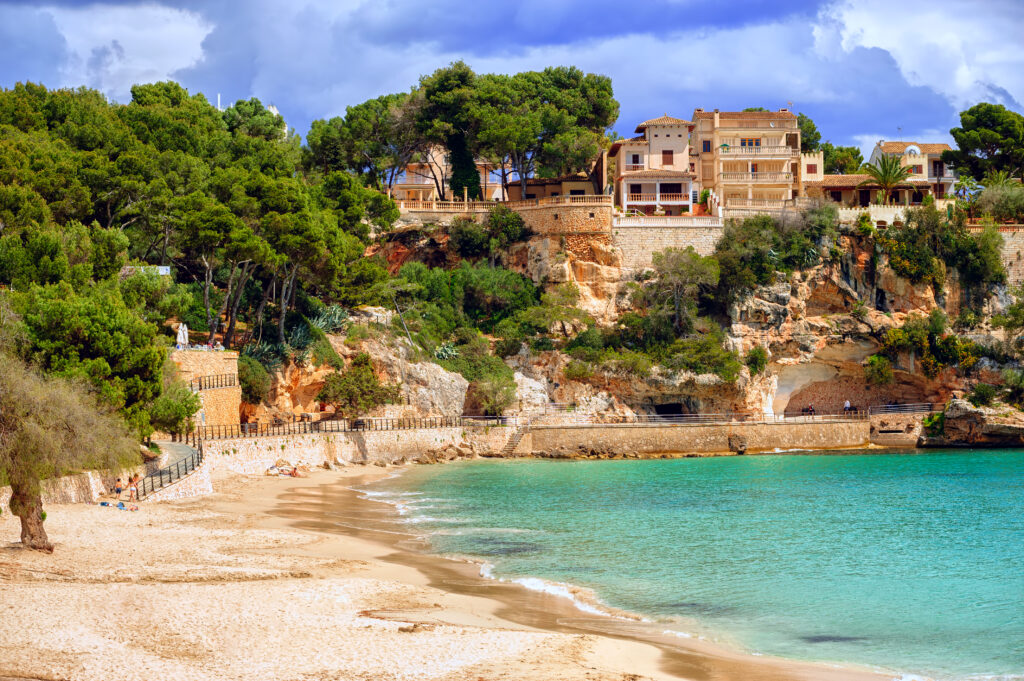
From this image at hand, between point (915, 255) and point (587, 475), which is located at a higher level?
point (915, 255)

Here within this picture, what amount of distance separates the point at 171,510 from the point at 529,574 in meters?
9.72

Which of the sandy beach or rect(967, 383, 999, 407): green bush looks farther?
rect(967, 383, 999, 407): green bush

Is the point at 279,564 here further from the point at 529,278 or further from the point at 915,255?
the point at 915,255

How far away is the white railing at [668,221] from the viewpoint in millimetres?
58969

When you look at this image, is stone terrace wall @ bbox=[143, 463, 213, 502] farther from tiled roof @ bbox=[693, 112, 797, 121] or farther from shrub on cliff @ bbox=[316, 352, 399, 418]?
tiled roof @ bbox=[693, 112, 797, 121]

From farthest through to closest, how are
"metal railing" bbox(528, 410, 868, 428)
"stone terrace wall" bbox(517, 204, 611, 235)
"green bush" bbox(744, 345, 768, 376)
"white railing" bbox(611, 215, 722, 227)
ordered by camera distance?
"white railing" bbox(611, 215, 722, 227)
"stone terrace wall" bbox(517, 204, 611, 235)
"green bush" bbox(744, 345, 768, 376)
"metal railing" bbox(528, 410, 868, 428)

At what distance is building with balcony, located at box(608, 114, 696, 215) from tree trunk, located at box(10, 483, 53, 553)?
45.5 metres

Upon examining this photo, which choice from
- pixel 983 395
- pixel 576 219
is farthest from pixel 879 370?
pixel 576 219

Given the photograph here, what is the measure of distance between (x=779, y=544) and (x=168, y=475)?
1641 cm

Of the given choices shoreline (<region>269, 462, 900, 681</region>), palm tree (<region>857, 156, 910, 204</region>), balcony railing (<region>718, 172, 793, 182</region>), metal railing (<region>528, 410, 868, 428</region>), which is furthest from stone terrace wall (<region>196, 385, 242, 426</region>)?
palm tree (<region>857, 156, 910, 204</region>)

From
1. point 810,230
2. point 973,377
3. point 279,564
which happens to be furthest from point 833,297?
point 279,564

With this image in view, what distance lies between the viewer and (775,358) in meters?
57.3

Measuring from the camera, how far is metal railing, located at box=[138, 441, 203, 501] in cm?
2783

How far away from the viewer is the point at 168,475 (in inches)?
1177
